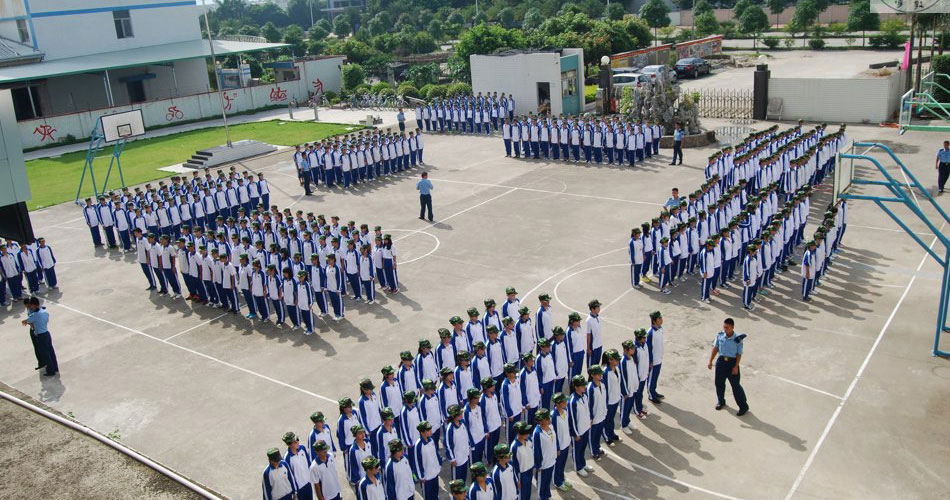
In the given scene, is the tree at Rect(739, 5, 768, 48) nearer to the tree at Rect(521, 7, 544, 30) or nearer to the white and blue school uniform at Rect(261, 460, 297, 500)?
the tree at Rect(521, 7, 544, 30)

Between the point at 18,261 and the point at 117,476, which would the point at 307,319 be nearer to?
the point at 117,476

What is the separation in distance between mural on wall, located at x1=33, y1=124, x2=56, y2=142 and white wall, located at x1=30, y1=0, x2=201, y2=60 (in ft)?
24.3

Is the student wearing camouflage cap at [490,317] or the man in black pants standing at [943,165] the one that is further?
the man in black pants standing at [943,165]

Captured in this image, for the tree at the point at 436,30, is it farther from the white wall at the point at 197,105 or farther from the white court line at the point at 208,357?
the white court line at the point at 208,357

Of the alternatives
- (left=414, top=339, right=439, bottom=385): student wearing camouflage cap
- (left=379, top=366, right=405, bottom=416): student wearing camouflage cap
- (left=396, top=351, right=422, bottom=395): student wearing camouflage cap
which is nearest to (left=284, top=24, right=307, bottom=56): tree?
(left=414, top=339, right=439, bottom=385): student wearing camouflage cap

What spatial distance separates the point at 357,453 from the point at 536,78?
1032 inches

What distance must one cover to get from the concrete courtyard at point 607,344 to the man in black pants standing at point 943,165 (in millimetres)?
1533

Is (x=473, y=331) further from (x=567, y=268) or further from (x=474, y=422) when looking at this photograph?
(x=567, y=268)

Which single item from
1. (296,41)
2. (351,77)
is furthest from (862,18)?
(296,41)

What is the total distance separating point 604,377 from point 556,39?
1529 inches

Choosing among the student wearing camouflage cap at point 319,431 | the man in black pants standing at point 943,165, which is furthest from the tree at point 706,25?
the student wearing camouflage cap at point 319,431

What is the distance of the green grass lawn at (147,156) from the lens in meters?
28.9

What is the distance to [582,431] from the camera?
32.5 feet

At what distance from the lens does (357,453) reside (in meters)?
9.52
